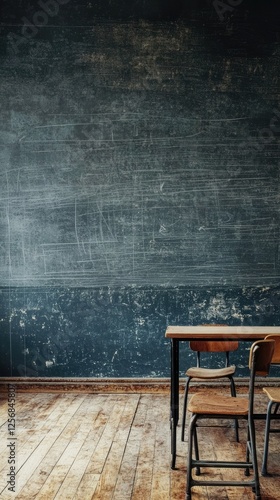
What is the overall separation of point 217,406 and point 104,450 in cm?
105

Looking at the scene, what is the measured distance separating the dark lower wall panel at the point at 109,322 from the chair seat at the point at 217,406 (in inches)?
93.7

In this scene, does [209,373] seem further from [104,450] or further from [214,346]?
[104,450]

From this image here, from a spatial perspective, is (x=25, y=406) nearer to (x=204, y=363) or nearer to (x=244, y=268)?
(x=204, y=363)

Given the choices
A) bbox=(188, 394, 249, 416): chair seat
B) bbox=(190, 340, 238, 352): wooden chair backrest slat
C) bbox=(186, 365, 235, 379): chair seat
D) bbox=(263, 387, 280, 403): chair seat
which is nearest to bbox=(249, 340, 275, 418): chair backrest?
bbox=(188, 394, 249, 416): chair seat

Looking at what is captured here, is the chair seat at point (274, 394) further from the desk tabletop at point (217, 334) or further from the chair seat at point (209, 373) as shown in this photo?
the chair seat at point (209, 373)

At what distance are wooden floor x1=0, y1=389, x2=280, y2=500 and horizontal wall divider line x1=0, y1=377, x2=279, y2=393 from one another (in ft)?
0.70

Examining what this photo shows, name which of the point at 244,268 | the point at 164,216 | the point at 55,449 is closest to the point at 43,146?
the point at 164,216

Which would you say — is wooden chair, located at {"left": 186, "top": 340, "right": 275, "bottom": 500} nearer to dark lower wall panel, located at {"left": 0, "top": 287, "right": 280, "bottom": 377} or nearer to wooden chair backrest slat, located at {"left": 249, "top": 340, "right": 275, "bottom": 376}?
wooden chair backrest slat, located at {"left": 249, "top": 340, "right": 275, "bottom": 376}

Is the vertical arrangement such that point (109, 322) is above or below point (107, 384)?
above

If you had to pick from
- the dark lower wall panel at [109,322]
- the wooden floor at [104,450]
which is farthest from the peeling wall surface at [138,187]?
the wooden floor at [104,450]

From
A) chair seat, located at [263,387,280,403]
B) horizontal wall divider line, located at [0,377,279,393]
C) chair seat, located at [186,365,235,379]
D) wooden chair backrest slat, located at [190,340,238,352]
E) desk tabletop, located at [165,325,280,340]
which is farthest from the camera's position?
horizontal wall divider line, located at [0,377,279,393]

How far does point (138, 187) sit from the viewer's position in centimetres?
582

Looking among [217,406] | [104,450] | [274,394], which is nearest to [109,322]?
[104,450]

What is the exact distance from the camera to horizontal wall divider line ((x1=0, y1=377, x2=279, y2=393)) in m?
5.70
